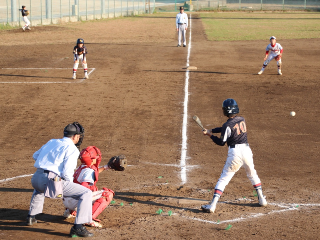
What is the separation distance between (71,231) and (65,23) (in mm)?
45542

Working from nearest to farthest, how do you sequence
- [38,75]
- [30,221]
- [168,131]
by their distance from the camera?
1. [30,221]
2. [168,131]
3. [38,75]

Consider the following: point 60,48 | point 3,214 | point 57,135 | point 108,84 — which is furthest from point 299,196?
point 60,48

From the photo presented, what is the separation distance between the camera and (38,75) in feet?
72.0

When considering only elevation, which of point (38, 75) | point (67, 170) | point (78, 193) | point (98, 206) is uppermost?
point (67, 170)

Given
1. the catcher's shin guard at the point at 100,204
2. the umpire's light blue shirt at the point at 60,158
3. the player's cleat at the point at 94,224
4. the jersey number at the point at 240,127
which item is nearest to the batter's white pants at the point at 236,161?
the jersey number at the point at 240,127

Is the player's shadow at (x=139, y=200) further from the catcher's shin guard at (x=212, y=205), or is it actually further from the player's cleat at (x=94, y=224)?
the player's cleat at (x=94, y=224)

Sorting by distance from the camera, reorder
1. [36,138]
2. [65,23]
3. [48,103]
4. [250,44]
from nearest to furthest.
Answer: [36,138], [48,103], [250,44], [65,23]

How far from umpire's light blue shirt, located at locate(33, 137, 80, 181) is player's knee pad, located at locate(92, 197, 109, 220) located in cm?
87

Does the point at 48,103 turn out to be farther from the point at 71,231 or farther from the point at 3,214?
the point at 71,231

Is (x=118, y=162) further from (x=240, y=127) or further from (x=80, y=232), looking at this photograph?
(x=240, y=127)

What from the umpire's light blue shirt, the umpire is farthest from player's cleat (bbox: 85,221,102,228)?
the umpire's light blue shirt

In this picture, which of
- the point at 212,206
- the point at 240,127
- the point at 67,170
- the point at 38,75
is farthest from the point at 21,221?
the point at 38,75

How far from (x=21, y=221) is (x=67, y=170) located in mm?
1613

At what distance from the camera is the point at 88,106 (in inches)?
654
